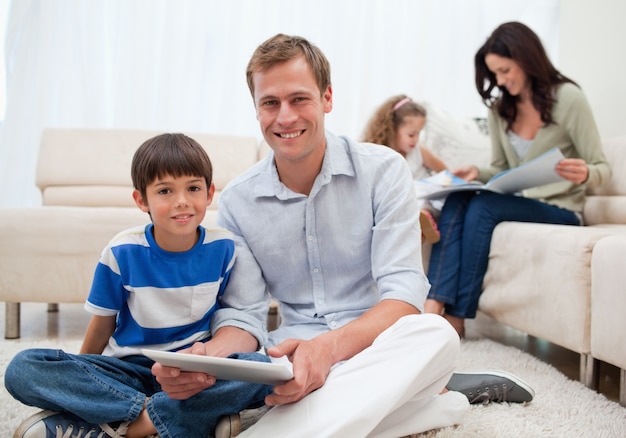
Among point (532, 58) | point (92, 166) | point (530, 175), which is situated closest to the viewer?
point (530, 175)

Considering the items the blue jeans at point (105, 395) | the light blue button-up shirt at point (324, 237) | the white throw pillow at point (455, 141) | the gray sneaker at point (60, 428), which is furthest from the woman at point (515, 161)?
the gray sneaker at point (60, 428)

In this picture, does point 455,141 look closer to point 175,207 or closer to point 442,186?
point 442,186

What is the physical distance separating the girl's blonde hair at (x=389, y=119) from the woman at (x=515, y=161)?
310 millimetres

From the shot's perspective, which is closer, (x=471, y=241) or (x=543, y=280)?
(x=543, y=280)

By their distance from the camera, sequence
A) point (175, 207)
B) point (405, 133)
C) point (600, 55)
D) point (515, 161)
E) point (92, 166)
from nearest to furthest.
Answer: point (175, 207) < point (515, 161) < point (405, 133) < point (92, 166) < point (600, 55)

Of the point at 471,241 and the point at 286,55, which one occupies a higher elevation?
the point at 286,55

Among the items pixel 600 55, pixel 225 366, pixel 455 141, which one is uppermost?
pixel 600 55

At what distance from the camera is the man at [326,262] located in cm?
100

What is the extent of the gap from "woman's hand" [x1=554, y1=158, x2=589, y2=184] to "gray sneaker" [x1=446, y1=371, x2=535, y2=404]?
0.77 metres

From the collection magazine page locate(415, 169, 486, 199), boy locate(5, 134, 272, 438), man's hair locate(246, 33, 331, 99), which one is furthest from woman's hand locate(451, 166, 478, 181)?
boy locate(5, 134, 272, 438)

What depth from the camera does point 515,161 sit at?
2.20 m

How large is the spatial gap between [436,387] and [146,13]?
2.51 meters

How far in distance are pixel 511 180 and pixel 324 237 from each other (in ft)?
2.66

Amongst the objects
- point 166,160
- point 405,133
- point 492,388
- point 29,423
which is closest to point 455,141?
point 405,133
